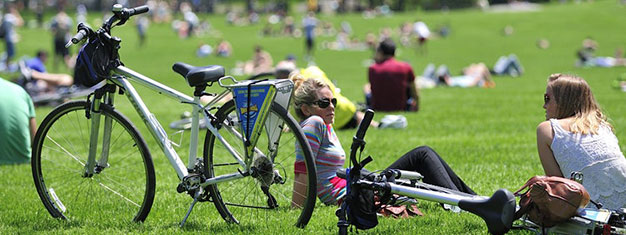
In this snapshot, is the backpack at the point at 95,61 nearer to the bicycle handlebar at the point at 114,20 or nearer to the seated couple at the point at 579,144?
the bicycle handlebar at the point at 114,20

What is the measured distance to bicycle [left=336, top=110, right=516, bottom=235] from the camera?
14.6 ft

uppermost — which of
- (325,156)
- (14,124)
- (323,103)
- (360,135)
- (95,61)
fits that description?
(95,61)

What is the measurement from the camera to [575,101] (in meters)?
5.32

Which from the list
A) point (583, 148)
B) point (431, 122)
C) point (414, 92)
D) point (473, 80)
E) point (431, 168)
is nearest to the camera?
point (583, 148)

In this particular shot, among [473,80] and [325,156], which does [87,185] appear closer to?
[325,156]

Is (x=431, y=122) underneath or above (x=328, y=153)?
underneath

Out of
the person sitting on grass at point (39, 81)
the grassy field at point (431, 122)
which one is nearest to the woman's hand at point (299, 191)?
the grassy field at point (431, 122)

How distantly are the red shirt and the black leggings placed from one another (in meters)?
7.83

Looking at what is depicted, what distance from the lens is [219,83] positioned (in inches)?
208

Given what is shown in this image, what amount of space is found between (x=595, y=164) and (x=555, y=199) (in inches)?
27.4

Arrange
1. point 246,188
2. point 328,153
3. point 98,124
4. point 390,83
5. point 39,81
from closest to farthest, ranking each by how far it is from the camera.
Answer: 1. point 246,188
2. point 98,124
3. point 328,153
4. point 390,83
5. point 39,81

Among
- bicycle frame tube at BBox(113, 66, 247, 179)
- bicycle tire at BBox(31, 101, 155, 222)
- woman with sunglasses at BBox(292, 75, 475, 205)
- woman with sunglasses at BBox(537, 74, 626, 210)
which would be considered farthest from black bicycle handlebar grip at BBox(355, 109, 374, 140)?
bicycle tire at BBox(31, 101, 155, 222)

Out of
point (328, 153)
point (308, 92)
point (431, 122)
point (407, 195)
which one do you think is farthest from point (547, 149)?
point (431, 122)

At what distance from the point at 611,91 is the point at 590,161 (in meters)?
13.4
